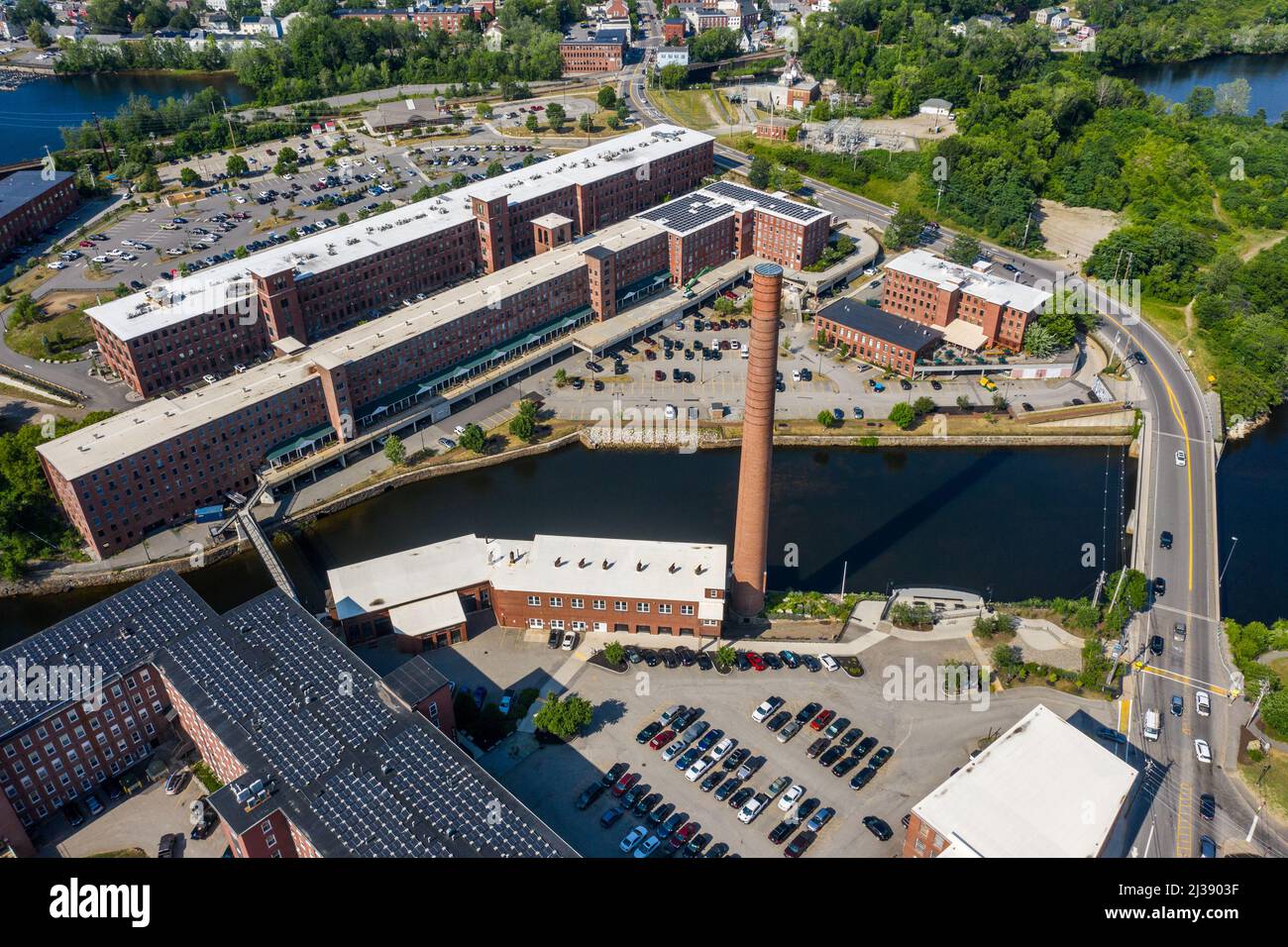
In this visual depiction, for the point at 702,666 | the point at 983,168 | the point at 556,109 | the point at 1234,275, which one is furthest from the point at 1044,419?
the point at 556,109

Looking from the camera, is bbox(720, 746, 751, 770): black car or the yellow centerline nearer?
bbox(720, 746, 751, 770): black car

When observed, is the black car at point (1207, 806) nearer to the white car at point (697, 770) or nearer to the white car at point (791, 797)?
the white car at point (791, 797)

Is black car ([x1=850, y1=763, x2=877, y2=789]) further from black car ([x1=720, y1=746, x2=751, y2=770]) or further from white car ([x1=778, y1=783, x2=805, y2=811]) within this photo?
black car ([x1=720, y1=746, x2=751, y2=770])

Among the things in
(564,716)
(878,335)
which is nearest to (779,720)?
(564,716)

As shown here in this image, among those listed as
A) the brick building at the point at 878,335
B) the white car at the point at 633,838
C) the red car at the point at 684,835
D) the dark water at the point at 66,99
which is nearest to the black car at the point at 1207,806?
the red car at the point at 684,835

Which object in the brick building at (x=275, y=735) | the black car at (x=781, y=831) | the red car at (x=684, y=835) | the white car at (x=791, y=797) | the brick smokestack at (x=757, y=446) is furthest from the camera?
the brick smokestack at (x=757, y=446)

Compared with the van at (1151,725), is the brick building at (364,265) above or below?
above

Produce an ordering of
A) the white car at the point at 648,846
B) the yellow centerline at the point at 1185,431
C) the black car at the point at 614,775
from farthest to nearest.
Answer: the yellow centerline at the point at 1185,431 → the black car at the point at 614,775 → the white car at the point at 648,846

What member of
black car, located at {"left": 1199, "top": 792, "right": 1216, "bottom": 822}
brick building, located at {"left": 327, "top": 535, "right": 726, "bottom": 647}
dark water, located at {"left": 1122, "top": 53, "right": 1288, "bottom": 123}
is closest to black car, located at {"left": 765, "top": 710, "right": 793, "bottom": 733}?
brick building, located at {"left": 327, "top": 535, "right": 726, "bottom": 647}

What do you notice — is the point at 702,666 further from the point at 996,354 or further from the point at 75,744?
the point at 996,354
